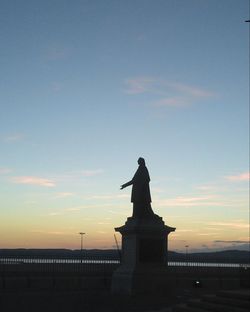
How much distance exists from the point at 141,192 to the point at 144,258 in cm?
303

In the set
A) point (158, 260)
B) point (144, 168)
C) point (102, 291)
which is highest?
point (144, 168)

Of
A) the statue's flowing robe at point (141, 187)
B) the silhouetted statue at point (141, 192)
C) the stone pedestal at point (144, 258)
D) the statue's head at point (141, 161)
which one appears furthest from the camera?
the statue's head at point (141, 161)

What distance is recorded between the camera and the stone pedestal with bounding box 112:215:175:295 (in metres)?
21.8

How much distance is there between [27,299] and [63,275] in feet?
28.8

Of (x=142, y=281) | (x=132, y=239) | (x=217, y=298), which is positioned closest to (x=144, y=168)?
(x=132, y=239)

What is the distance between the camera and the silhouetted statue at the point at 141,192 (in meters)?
23.2

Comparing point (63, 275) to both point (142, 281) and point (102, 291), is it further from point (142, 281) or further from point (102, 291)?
point (142, 281)

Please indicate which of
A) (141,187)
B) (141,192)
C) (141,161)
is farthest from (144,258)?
(141,161)

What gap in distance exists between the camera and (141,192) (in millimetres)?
23656

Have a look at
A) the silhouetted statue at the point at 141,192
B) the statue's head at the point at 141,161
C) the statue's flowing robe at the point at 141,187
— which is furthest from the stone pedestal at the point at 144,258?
the statue's head at the point at 141,161

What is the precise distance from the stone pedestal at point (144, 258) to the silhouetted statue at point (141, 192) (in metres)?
0.51

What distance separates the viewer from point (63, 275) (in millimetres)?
28469

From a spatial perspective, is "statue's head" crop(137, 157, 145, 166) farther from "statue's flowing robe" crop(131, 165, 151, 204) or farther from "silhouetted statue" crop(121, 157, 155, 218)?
"statue's flowing robe" crop(131, 165, 151, 204)

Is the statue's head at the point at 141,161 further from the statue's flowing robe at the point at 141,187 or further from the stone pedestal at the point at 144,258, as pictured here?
the stone pedestal at the point at 144,258
